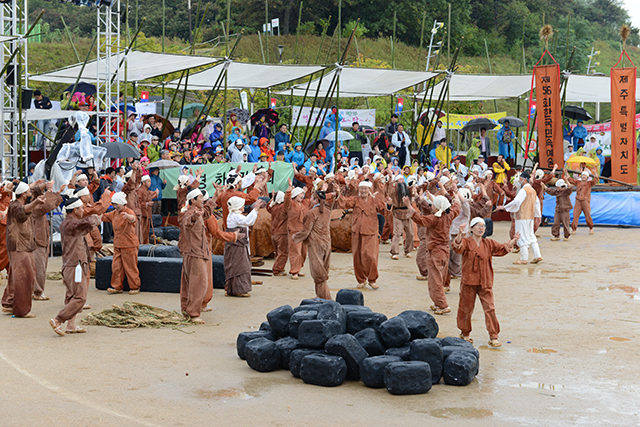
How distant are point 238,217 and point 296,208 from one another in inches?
106

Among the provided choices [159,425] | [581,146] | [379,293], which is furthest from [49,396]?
[581,146]

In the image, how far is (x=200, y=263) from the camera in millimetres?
9266

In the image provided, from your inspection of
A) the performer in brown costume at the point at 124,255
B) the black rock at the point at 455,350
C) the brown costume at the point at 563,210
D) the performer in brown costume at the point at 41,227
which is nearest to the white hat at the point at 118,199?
the performer in brown costume at the point at 124,255

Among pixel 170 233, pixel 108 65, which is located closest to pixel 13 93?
pixel 108 65

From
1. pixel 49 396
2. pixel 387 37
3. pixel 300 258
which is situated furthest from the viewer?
pixel 387 37

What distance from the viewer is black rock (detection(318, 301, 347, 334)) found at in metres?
7.29

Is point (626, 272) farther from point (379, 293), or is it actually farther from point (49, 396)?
point (49, 396)

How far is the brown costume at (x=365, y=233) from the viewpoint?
457 inches

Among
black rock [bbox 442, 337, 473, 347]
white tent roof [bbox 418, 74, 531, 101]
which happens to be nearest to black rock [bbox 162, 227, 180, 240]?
black rock [bbox 442, 337, 473, 347]

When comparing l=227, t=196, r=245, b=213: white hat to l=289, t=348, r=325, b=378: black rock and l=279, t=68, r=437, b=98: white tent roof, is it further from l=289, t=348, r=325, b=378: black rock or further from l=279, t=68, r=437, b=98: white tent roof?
l=279, t=68, r=437, b=98: white tent roof

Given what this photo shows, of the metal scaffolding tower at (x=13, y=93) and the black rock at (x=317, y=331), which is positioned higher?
the metal scaffolding tower at (x=13, y=93)

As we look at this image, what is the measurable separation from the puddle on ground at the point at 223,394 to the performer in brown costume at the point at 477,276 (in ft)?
9.41

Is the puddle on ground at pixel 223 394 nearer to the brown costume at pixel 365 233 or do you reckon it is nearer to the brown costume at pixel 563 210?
the brown costume at pixel 365 233

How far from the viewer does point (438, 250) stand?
32.8 feet
